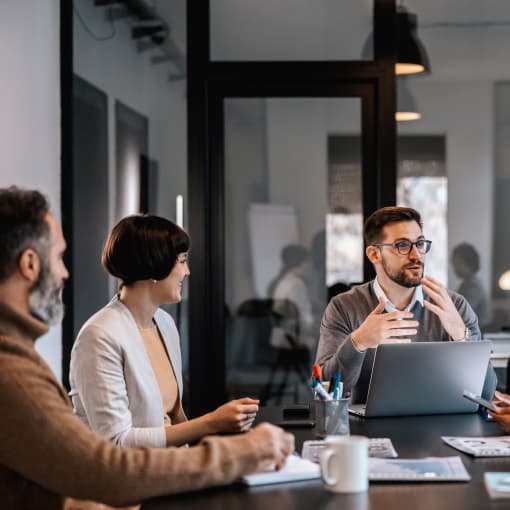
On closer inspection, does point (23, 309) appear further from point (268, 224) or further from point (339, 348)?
point (268, 224)

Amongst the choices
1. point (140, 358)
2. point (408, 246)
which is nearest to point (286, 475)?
point (140, 358)

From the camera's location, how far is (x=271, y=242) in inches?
189

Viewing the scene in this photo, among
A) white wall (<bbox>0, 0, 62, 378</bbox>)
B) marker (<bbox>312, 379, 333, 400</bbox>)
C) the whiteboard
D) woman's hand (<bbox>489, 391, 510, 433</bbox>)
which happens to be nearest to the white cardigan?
marker (<bbox>312, 379, 333, 400</bbox>)

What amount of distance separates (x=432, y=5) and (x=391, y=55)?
0.33 meters

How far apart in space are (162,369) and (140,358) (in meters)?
0.24

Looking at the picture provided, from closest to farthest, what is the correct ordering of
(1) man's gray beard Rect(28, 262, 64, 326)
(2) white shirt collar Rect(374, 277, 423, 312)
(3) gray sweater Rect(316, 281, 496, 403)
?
1. (1) man's gray beard Rect(28, 262, 64, 326)
2. (3) gray sweater Rect(316, 281, 496, 403)
3. (2) white shirt collar Rect(374, 277, 423, 312)

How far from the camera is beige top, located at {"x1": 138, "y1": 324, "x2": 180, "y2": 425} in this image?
2.75 metres

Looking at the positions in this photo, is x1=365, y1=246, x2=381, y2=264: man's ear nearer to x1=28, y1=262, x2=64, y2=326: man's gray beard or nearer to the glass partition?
the glass partition

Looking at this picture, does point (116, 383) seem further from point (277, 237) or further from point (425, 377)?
point (277, 237)

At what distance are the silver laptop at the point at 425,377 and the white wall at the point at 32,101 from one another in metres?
2.25

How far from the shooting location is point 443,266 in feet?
15.4

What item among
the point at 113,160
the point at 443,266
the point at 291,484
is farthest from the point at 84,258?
the point at 291,484

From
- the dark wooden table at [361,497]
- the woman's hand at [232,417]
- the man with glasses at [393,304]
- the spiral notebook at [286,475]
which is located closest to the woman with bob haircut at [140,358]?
the woman's hand at [232,417]

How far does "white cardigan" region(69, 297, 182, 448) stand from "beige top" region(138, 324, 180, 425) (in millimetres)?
156
